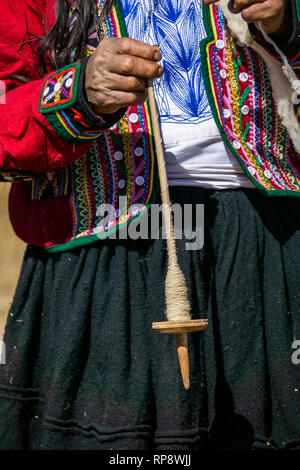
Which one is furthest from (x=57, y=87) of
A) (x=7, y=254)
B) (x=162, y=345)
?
(x=7, y=254)

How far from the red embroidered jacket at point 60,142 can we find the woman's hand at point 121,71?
42 millimetres

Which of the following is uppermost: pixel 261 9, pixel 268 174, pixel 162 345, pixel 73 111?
pixel 261 9

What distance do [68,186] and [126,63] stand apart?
36cm

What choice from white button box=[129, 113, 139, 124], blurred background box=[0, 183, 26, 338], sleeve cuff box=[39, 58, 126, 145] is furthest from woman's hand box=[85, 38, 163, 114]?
blurred background box=[0, 183, 26, 338]

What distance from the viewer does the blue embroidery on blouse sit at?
1.30m

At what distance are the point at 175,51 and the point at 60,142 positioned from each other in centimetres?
35

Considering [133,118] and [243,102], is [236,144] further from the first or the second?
[133,118]

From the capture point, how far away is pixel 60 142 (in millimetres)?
1201

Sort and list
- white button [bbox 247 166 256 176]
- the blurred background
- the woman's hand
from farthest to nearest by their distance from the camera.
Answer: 1. the blurred background
2. white button [bbox 247 166 256 176]
3. the woman's hand

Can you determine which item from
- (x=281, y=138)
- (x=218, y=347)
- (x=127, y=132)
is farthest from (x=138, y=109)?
(x=218, y=347)

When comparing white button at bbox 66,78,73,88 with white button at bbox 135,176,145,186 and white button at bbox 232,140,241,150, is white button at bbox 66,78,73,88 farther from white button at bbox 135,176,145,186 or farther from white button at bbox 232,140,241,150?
white button at bbox 232,140,241,150

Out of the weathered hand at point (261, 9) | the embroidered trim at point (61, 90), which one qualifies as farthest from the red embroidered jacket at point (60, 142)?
the weathered hand at point (261, 9)

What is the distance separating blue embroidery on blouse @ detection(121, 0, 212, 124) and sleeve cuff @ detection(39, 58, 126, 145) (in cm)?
17

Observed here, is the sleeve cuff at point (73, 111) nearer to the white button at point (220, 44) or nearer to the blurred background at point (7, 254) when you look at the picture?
the white button at point (220, 44)
